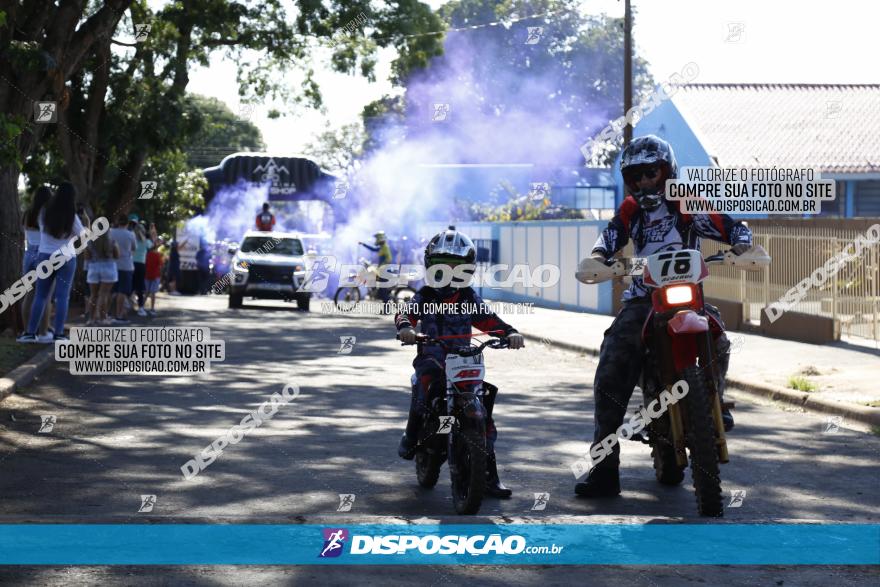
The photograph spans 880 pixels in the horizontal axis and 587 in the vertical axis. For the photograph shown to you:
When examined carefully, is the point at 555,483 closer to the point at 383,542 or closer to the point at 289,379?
the point at 383,542

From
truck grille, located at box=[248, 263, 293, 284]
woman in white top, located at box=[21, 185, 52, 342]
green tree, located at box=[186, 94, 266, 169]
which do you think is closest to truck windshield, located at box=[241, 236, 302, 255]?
truck grille, located at box=[248, 263, 293, 284]

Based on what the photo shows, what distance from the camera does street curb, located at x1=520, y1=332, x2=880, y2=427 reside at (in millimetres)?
11820

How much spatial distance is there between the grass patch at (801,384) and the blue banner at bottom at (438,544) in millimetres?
7334

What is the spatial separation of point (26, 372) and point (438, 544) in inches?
335

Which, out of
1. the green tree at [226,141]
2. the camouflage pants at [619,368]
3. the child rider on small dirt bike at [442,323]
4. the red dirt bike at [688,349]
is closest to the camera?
the red dirt bike at [688,349]

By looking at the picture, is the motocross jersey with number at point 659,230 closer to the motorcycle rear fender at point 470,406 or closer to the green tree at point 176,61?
the motorcycle rear fender at point 470,406

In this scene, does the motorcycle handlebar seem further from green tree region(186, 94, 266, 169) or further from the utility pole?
green tree region(186, 94, 266, 169)

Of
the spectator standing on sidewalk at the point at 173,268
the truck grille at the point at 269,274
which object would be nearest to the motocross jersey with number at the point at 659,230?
the truck grille at the point at 269,274

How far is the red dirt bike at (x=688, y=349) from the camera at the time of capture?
6945 mm

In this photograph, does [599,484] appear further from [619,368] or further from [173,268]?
[173,268]

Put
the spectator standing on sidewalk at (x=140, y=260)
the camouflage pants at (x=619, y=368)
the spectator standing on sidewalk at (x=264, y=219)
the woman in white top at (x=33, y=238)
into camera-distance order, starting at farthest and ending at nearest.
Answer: the spectator standing on sidewalk at (x=264, y=219) → the spectator standing on sidewalk at (x=140, y=260) → the woman in white top at (x=33, y=238) → the camouflage pants at (x=619, y=368)

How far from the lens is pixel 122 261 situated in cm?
2141

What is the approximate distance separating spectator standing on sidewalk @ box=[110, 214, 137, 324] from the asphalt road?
248 inches

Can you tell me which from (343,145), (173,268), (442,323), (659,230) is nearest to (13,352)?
(442,323)
